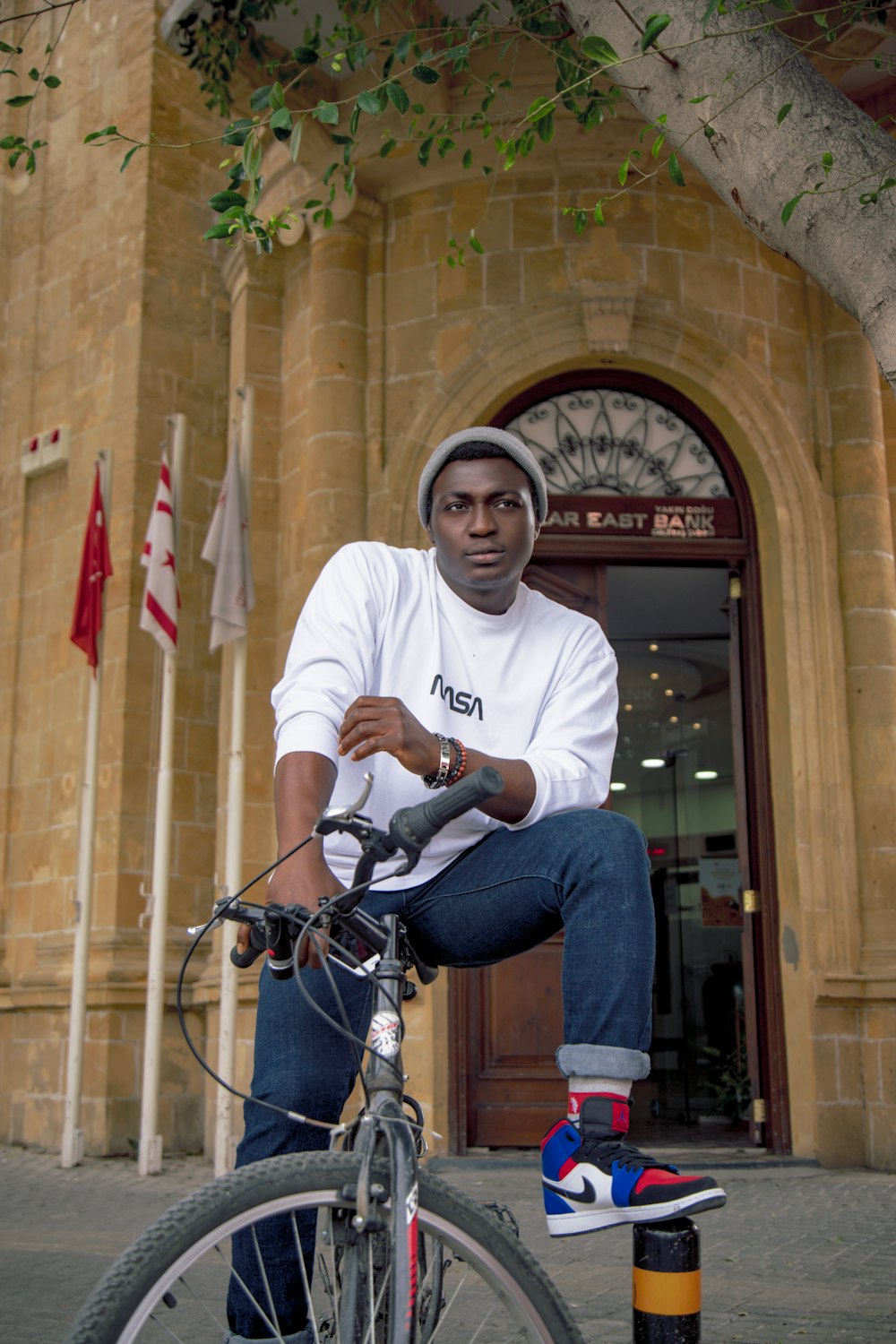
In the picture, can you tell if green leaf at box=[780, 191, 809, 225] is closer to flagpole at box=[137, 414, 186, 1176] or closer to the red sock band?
the red sock band

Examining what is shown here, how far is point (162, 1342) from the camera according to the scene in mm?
1850

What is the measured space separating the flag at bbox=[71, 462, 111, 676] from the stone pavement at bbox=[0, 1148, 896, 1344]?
322cm

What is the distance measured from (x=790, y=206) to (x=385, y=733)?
2.08 meters

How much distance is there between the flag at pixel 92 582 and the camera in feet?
28.1

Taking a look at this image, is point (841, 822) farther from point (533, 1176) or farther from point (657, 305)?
point (657, 305)

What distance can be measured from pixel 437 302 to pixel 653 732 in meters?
5.92

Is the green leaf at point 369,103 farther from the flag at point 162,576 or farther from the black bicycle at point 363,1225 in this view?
the flag at point 162,576

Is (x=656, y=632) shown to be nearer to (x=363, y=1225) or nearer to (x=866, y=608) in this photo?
(x=866, y=608)

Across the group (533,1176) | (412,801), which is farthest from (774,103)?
(533,1176)

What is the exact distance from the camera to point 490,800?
2.36 metres

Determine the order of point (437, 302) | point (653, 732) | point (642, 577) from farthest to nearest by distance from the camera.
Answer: point (653, 732), point (642, 577), point (437, 302)

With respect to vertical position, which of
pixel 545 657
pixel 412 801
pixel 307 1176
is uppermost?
pixel 545 657

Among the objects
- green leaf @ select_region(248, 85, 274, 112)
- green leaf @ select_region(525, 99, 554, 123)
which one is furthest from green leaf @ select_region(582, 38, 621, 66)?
green leaf @ select_region(248, 85, 274, 112)

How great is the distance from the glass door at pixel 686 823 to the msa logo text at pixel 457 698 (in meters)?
5.76
